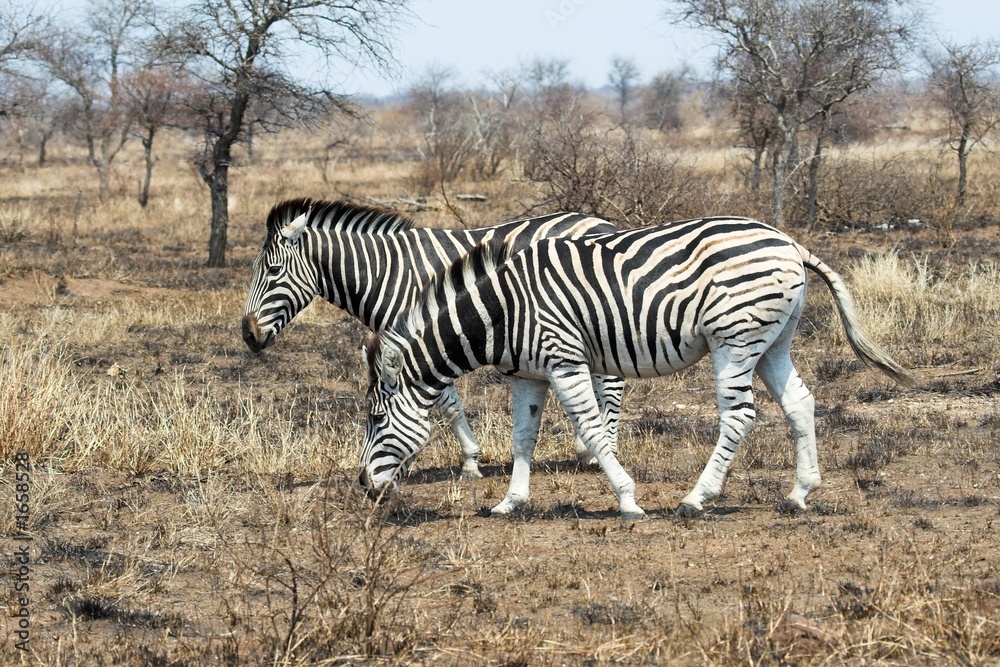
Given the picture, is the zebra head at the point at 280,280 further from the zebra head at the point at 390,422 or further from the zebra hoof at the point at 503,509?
the zebra hoof at the point at 503,509

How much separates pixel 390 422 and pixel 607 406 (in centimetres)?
215

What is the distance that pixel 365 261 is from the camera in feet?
25.5

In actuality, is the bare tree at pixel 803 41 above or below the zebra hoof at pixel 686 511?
above

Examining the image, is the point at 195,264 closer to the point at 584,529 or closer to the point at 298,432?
the point at 298,432

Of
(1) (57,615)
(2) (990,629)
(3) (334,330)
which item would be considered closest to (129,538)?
(1) (57,615)

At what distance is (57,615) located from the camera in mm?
4844

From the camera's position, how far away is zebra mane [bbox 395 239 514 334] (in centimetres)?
630

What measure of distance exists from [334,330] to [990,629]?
10.5m

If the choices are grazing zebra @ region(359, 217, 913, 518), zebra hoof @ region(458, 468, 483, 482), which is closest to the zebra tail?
grazing zebra @ region(359, 217, 913, 518)

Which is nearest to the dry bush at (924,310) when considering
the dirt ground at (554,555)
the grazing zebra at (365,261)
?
the dirt ground at (554,555)

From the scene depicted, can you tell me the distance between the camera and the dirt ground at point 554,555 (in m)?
4.24

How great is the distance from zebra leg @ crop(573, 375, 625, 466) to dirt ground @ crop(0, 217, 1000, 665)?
12 cm

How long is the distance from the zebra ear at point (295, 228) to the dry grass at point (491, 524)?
1.49 m

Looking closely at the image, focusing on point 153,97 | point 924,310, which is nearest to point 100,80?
point 153,97
